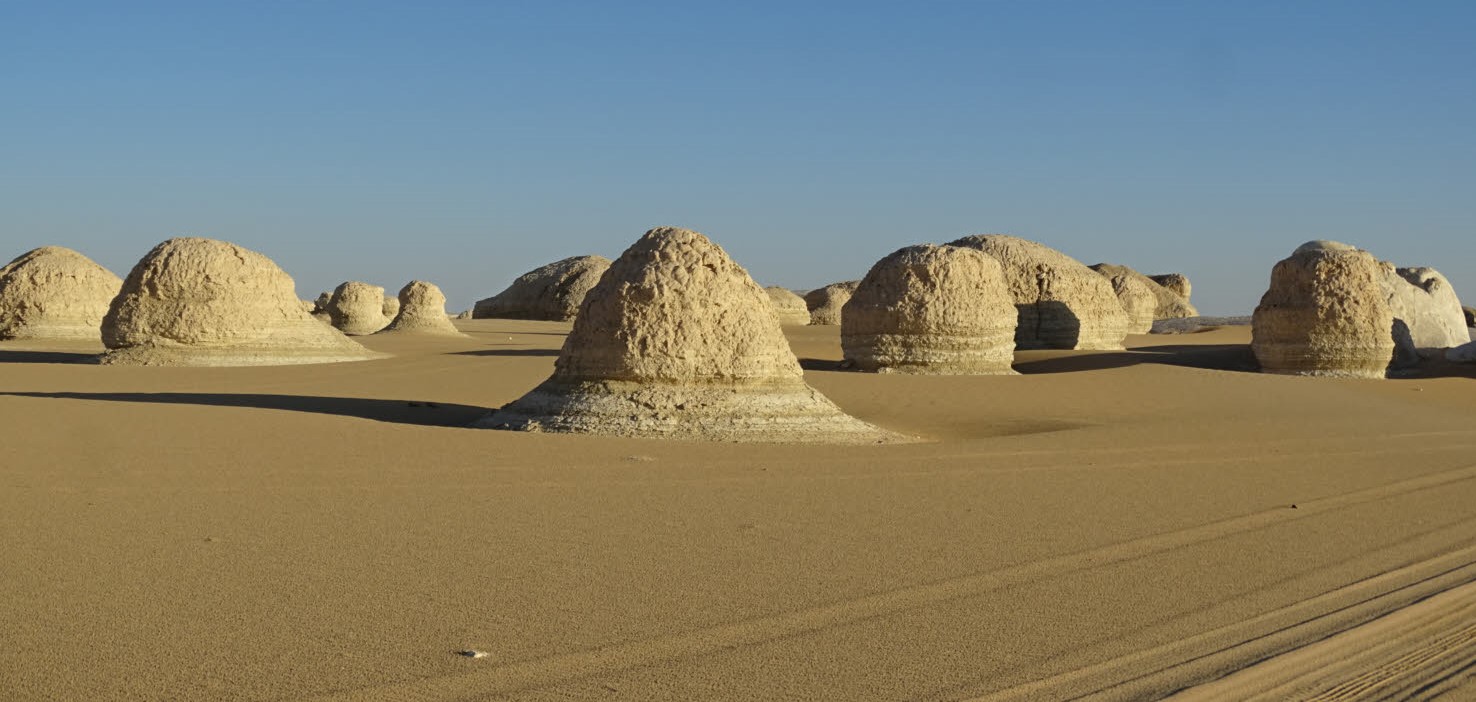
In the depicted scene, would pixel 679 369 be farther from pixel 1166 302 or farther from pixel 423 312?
pixel 1166 302

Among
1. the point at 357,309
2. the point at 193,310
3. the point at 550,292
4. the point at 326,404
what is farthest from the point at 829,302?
the point at 326,404

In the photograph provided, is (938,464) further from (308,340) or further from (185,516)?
(308,340)

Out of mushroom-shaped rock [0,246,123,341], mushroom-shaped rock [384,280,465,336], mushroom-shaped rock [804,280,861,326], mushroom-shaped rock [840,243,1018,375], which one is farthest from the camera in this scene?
mushroom-shaped rock [804,280,861,326]

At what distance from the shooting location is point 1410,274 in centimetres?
3056

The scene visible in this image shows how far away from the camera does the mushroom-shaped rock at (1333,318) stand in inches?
749

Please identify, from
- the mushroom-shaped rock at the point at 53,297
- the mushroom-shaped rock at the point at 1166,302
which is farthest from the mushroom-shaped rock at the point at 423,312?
the mushroom-shaped rock at the point at 1166,302

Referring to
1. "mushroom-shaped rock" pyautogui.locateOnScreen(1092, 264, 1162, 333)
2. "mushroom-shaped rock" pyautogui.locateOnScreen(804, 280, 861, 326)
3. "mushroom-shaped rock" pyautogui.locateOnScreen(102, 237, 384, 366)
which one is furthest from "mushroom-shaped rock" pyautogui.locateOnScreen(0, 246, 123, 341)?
"mushroom-shaped rock" pyautogui.locateOnScreen(1092, 264, 1162, 333)

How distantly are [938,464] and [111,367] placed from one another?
12377mm

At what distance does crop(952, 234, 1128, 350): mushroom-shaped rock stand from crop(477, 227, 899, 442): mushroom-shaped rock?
46.2 feet

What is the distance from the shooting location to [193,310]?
17547mm

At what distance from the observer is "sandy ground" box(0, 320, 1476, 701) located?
3.76 m

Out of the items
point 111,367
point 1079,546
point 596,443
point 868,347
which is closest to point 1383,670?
point 1079,546

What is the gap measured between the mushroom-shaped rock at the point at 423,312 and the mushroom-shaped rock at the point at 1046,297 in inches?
468

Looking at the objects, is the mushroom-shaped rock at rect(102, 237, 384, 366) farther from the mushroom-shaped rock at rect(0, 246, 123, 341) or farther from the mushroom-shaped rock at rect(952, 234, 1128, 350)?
the mushroom-shaped rock at rect(952, 234, 1128, 350)
